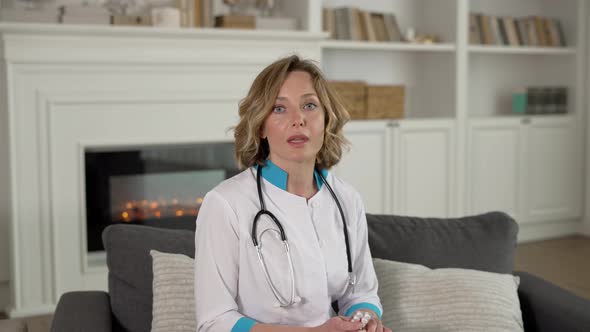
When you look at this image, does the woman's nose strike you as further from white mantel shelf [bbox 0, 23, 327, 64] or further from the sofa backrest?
white mantel shelf [bbox 0, 23, 327, 64]

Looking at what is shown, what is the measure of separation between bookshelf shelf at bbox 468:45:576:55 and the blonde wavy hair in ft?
12.1

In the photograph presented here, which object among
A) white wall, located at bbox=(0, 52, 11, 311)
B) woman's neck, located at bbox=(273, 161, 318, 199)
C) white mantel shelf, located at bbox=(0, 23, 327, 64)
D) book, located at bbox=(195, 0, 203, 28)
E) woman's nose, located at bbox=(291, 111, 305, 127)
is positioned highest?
book, located at bbox=(195, 0, 203, 28)

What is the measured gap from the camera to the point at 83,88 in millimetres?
3947

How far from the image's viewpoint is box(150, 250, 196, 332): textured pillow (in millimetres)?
1837

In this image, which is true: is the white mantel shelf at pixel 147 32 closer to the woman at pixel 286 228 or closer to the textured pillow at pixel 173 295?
the textured pillow at pixel 173 295

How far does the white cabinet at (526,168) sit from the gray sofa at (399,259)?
10.4 ft

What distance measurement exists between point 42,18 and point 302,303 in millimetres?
2704

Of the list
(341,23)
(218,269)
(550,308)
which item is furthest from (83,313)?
(341,23)

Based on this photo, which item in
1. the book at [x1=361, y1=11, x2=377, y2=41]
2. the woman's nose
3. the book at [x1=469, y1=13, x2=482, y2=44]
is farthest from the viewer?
the book at [x1=469, y1=13, x2=482, y2=44]

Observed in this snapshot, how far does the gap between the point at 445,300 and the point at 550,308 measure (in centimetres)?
30

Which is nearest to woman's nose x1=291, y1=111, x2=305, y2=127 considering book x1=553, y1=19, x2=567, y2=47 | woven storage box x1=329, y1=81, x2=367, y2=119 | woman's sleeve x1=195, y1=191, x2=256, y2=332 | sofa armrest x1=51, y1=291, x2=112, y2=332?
woman's sleeve x1=195, y1=191, x2=256, y2=332

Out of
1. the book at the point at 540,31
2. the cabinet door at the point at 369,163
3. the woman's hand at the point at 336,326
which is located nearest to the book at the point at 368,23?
the cabinet door at the point at 369,163

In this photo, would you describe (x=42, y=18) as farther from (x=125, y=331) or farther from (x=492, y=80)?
(x=492, y=80)

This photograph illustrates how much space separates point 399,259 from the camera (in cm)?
216
